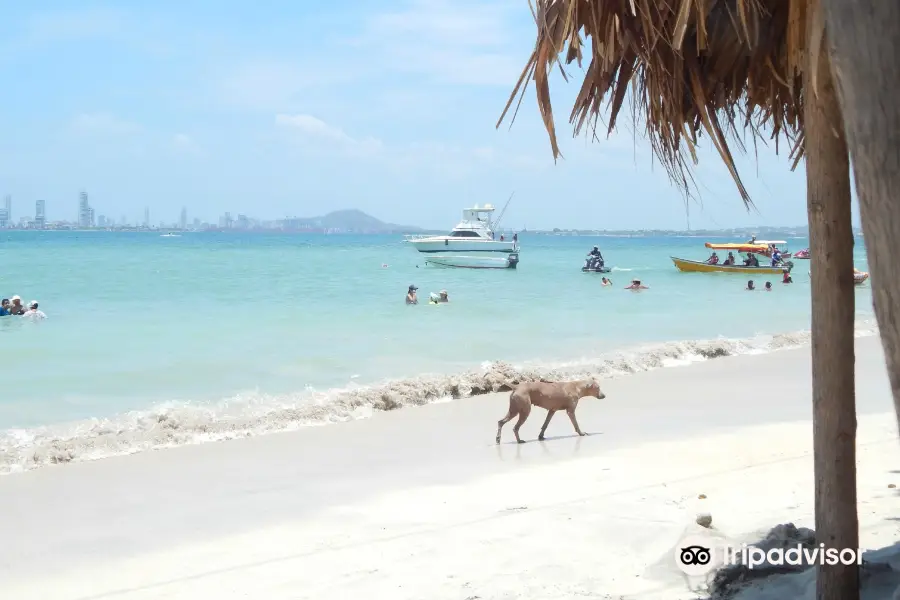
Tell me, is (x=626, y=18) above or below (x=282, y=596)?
above

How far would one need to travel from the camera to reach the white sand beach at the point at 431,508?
4.04 meters

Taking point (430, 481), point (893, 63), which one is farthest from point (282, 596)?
point (893, 63)

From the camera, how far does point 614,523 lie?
4645mm

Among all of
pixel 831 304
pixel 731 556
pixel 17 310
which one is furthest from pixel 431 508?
pixel 17 310

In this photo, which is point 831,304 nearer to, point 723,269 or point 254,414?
point 254,414

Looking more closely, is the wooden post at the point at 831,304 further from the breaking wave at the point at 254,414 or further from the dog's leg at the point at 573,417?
the breaking wave at the point at 254,414

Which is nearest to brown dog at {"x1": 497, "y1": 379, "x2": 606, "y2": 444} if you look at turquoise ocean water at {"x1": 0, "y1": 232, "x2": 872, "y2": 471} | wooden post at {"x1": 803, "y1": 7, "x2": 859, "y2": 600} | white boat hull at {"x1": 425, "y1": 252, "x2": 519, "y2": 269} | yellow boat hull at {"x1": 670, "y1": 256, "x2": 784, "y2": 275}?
turquoise ocean water at {"x1": 0, "y1": 232, "x2": 872, "y2": 471}

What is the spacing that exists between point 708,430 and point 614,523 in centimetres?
343

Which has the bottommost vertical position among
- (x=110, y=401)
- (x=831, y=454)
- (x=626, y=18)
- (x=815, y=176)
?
(x=110, y=401)

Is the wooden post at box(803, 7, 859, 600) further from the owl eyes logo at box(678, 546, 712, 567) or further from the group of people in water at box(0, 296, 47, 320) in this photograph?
the group of people in water at box(0, 296, 47, 320)

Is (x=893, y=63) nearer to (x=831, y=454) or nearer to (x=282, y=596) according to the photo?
(x=831, y=454)

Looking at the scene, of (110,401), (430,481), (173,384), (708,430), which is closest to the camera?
(430,481)

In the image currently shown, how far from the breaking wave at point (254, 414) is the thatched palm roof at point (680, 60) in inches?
174

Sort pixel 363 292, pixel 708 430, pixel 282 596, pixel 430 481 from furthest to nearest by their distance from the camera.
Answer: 1. pixel 363 292
2. pixel 708 430
3. pixel 430 481
4. pixel 282 596
